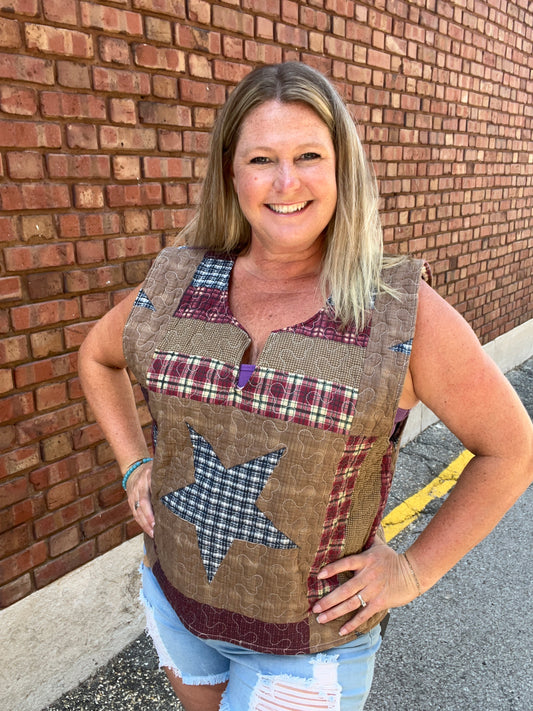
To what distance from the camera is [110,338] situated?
68.7 inches

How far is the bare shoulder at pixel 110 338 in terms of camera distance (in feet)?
5.54

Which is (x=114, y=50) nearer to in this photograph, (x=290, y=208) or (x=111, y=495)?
(x=290, y=208)

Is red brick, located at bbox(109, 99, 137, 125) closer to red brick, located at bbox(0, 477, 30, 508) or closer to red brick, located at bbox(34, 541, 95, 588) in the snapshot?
red brick, located at bbox(0, 477, 30, 508)

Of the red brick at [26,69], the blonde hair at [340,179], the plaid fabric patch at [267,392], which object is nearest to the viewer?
the plaid fabric patch at [267,392]

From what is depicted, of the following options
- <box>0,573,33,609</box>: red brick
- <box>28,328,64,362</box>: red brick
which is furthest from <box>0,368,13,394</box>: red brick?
<box>0,573,33,609</box>: red brick

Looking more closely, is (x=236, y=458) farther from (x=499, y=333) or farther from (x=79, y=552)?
(x=499, y=333)

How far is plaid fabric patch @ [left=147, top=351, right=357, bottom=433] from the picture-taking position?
122 cm

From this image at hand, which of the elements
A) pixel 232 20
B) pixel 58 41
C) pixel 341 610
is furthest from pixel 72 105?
pixel 341 610

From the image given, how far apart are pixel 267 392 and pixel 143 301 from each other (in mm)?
473

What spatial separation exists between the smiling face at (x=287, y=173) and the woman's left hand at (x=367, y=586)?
29.6 inches

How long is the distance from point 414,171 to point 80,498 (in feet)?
10.5

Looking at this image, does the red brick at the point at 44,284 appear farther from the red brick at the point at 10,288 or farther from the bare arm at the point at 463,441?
the bare arm at the point at 463,441

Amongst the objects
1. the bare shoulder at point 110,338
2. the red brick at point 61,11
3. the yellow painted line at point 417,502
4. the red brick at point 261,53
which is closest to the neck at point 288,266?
the bare shoulder at point 110,338

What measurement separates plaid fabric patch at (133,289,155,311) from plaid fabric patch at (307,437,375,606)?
24.6 inches
